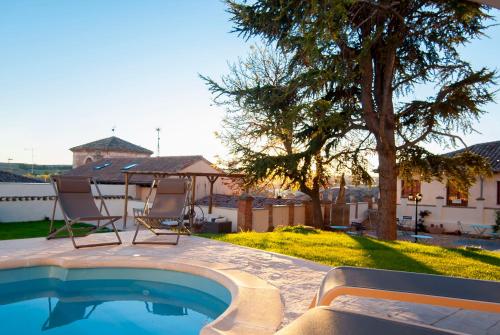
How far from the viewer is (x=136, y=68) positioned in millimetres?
14773

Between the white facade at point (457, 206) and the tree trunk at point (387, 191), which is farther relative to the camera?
Answer: the white facade at point (457, 206)

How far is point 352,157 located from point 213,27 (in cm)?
720

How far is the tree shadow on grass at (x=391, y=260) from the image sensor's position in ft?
21.8

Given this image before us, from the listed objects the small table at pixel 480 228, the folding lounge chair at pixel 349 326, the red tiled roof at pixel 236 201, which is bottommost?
the small table at pixel 480 228

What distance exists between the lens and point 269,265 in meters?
6.32

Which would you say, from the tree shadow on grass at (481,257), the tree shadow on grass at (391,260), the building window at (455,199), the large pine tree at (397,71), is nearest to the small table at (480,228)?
the building window at (455,199)

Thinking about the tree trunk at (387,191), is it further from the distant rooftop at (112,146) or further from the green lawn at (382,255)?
the distant rooftop at (112,146)

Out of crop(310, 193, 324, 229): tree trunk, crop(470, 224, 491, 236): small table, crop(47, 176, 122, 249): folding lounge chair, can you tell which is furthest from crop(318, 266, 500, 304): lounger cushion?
crop(470, 224, 491, 236): small table

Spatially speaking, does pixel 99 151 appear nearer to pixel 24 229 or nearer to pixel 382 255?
pixel 24 229

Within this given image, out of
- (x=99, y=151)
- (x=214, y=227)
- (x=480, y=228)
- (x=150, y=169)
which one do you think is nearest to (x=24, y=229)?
(x=214, y=227)

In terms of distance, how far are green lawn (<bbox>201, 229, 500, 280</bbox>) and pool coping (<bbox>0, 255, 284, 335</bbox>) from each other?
212 cm

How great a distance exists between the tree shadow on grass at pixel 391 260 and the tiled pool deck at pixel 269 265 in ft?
4.45

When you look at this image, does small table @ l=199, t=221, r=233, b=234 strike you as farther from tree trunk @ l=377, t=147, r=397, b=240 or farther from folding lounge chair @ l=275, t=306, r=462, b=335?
folding lounge chair @ l=275, t=306, r=462, b=335

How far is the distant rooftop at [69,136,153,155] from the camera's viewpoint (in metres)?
41.2
